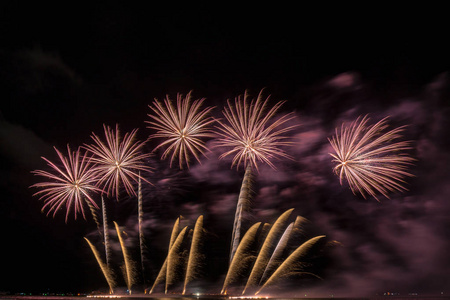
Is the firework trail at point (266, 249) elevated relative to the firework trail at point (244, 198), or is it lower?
lower

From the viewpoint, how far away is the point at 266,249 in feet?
113

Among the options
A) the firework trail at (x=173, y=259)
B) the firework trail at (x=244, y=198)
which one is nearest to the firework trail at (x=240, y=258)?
the firework trail at (x=244, y=198)

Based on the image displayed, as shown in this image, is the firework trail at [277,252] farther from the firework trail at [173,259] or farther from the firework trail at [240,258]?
the firework trail at [173,259]

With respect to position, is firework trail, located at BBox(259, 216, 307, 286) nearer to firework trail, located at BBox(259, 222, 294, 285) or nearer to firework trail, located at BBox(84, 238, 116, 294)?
firework trail, located at BBox(259, 222, 294, 285)

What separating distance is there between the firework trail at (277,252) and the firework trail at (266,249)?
38 centimetres

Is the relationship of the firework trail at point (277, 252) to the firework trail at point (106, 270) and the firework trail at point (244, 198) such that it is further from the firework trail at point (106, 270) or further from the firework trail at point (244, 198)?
the firework trail at point (106, 270)

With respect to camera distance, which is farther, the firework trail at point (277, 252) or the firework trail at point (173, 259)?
the firework trail at point (173, 259)

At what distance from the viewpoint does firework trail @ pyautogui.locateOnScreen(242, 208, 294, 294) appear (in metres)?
34.3

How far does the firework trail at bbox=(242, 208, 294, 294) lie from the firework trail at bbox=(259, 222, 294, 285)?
0.38 m

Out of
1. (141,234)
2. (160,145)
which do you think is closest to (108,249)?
(141,234)

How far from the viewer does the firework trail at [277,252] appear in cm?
3378

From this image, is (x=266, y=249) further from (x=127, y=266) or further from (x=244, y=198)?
(x=127, y=266)

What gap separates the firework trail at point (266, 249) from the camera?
34.3 m

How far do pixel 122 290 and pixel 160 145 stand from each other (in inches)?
1086
